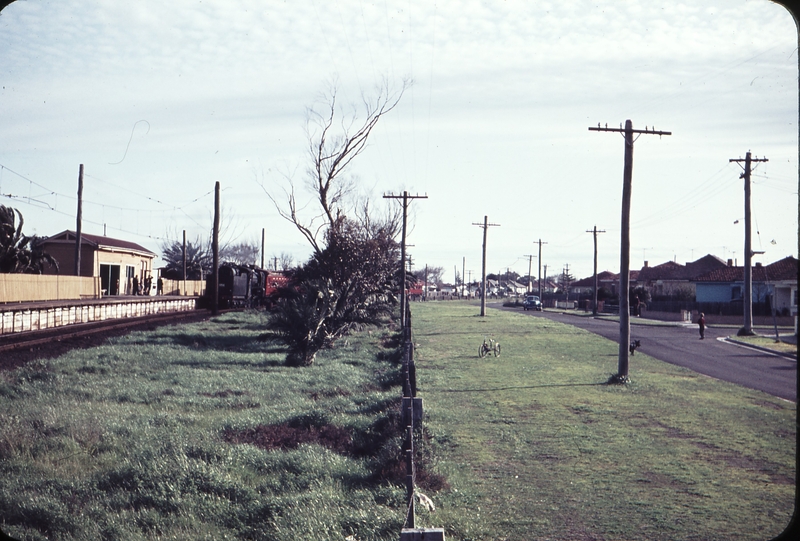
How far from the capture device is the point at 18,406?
1170 cm

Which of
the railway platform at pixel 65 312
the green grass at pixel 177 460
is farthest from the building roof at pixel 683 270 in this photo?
the green grass at pixel 177 460

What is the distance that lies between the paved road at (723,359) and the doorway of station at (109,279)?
123 ft

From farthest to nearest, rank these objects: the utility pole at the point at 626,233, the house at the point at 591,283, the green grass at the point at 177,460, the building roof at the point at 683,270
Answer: the house at the point at 591,283
the building roof at the point at 683,270
the utility pole at the point at 626,233
the green grass at the point at 177,460

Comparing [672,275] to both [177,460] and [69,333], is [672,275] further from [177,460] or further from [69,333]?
[177,460]

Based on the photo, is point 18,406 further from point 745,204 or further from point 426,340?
point 745,204

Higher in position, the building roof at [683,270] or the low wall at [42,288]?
the building roof at [683,270]

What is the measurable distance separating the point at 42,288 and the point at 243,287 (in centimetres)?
2267

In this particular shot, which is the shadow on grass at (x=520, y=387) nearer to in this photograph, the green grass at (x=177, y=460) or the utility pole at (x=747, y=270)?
the green grass at (x=177, y=460)

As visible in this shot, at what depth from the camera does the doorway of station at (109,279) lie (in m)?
53.5

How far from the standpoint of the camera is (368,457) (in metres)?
10.3

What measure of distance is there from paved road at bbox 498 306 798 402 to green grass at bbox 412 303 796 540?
1247 mm

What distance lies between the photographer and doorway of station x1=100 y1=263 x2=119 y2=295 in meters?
53.5

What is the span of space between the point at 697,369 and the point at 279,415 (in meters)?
14.8

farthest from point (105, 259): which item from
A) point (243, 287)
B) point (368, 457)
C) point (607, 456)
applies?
point (607, 456)
